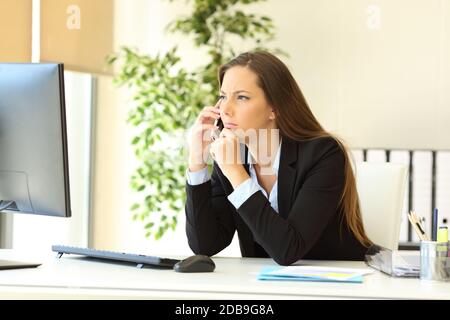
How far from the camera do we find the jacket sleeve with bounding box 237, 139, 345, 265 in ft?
6.72

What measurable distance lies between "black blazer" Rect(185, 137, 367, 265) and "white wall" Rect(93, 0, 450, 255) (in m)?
2.43

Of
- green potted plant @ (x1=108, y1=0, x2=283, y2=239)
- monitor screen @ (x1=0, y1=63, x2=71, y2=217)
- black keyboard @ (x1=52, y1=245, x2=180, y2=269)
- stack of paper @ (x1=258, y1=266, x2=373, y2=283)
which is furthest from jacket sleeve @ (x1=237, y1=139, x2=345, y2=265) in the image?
green potted plant @ (x1=108, y1=0, x2=283, y2=239)

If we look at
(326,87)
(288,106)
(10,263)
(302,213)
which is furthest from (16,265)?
(326,87)

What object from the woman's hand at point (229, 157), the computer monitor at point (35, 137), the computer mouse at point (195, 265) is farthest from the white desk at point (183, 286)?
the woman's hand at point (229, 157)

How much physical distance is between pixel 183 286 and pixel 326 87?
329 cm

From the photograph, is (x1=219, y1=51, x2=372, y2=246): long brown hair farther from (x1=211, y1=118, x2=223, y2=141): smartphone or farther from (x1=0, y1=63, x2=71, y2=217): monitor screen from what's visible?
(x1=0, y1=63, x2=71, y2=217): monitor screen

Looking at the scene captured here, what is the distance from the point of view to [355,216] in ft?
7.54

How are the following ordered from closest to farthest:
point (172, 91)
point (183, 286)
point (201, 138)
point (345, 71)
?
1. point (183, 286)
2. point (201, 138)
3. point (172, 91)
4. point (345, 71)

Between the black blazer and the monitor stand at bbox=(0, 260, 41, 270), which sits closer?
the monitor stand at bbox=(0, 260, 41, 270)

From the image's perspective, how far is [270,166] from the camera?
2.36 meters

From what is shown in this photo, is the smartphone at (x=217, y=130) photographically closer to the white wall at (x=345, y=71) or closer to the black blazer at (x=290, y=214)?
the black blazer at (x=290, y=214)

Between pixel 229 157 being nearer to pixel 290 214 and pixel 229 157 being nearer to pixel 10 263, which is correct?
pixel 290 214

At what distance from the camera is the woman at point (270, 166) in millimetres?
2211
